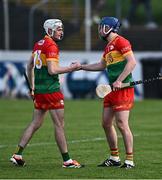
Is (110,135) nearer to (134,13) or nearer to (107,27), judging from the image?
(107,27)

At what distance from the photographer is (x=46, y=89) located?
13969 millimetres

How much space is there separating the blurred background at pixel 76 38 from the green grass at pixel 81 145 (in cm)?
485

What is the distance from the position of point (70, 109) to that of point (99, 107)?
123cm

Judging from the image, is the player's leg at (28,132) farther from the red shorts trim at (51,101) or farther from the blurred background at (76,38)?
the blurred background at (76,38)

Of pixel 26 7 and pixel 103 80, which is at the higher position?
pixel 26 7

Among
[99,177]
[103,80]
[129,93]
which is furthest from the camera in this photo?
[103,80]

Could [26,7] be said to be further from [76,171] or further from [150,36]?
[76,171]

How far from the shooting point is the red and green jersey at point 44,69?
13.9 metres

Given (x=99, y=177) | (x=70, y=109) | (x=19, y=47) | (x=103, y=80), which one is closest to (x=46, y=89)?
(x=99, y=177)

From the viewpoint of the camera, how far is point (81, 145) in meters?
17.0

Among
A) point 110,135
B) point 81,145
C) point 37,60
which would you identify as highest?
point 37,60

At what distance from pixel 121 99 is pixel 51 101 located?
102cm

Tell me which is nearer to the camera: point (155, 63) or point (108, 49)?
point (108, 49)

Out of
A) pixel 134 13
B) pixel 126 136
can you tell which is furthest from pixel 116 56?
pixel 134 13
